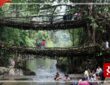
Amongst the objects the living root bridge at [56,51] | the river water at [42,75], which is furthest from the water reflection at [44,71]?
the living root bridge at [56,51]

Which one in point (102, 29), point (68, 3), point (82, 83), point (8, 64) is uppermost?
point (68, 3)

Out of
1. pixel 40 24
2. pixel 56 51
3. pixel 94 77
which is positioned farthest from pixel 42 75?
pixel 94 77

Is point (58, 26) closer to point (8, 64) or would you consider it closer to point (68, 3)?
point (68, 3)

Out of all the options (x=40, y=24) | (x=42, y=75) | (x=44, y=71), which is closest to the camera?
(x=40, y=24)

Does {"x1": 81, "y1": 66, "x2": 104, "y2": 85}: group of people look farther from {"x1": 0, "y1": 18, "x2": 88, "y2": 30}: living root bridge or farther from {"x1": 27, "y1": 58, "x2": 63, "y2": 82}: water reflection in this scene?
{"x1": 27, "y1": 58, "x2": 63, "y2": 82}: water reflection

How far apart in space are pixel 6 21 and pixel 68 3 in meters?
1.85

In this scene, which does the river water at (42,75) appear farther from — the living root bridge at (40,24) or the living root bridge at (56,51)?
the living root bridge at (40,24)

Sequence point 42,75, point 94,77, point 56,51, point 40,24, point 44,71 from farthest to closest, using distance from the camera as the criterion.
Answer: point 44,71 < point 42,75 < point 40,24 < point 56,51 < point 94,77

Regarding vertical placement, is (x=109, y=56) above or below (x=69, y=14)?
below

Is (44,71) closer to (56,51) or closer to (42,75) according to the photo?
(42,75)

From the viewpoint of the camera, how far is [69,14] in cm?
1088

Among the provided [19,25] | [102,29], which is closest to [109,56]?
[102,29]

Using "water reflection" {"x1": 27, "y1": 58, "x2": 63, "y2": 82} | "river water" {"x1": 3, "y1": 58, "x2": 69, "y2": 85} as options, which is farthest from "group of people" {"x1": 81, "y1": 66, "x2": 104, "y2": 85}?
"water reflection" {"x1": 27, "y1": 58, "x2": 63, "y2": 82}

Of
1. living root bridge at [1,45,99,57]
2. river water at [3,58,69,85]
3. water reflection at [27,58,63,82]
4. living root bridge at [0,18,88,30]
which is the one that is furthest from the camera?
water reflection at [27,58,63,82]
